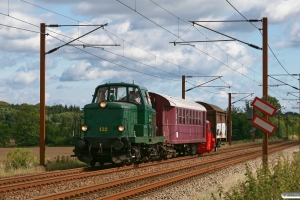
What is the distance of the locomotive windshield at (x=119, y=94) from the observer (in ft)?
82.6

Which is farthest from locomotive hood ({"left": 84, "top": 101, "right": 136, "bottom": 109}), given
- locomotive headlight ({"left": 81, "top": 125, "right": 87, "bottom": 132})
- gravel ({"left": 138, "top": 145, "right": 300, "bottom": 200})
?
gravel ({"left": 138, "top": 145, "right": 300, "bottom": 200})

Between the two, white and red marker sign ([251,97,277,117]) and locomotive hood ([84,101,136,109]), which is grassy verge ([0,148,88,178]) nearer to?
locomotive hood ([84,101,136,109])

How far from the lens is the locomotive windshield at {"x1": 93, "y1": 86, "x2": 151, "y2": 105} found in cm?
2519

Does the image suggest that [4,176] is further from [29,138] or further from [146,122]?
[29,138]

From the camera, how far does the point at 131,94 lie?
83.3 ft

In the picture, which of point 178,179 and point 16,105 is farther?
point 16,105

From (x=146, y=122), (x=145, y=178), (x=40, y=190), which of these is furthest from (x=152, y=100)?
(x=40, y=190)

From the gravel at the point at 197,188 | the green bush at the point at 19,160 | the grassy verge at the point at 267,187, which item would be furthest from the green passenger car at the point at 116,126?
the grassy verge at the point at 267,187

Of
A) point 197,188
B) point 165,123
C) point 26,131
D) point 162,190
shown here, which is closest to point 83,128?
point 165,123

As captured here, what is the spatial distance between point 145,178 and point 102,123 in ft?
15.8

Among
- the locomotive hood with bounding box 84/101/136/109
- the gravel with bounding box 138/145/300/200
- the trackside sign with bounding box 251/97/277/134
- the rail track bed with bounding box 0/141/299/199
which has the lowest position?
the gravel with bounding box 138/145/300/200

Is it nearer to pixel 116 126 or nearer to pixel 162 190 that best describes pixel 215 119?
pixel 116 126

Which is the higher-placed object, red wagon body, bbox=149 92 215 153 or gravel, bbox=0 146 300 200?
red wagon body, bbox=149 92 215 153

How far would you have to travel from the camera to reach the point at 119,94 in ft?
83.0
